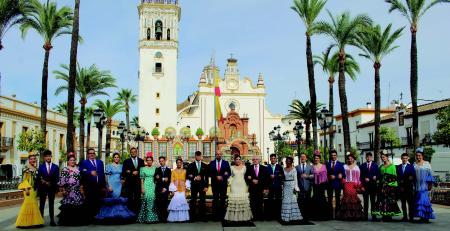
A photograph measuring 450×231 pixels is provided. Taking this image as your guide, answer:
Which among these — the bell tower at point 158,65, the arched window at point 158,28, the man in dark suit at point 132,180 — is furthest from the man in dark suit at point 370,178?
the arched window at point 158,28

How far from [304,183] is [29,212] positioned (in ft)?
24.4

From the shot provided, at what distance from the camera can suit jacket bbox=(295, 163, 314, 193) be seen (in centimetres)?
1324

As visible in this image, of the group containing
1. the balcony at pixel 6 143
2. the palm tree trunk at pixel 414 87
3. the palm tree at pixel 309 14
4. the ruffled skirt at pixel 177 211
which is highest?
the palm tree at pixel 309 14

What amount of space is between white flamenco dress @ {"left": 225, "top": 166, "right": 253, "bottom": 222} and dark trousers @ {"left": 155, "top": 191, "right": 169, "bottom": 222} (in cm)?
182

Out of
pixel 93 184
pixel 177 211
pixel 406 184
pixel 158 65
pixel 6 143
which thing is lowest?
pixel 177 211

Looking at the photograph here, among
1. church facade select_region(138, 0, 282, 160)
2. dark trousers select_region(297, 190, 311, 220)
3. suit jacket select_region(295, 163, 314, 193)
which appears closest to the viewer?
dark trousers select_region(297, 190, 311, 220)

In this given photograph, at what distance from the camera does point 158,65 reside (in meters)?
68.4

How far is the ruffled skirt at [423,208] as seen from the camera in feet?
40.4

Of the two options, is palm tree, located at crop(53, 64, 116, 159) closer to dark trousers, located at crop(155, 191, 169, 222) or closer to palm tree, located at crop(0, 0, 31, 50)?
palm tree, located at crop(0, 0, 31, 50)

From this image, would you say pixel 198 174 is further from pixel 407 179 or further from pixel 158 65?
pixel 158 65

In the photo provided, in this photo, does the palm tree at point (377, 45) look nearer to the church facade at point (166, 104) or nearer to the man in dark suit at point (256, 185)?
the man in dark suit at point (256, 185)

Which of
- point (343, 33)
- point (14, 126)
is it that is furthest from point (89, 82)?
point (343, 33)

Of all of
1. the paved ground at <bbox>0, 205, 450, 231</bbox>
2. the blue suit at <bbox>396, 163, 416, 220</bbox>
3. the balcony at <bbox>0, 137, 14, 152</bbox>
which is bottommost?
the paved ground at <bbox>0, 205, 450, 231</bbox>

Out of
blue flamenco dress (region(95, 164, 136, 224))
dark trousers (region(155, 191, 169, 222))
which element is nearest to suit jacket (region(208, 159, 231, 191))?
dark trousers (region(155, 191, 169, 222))
